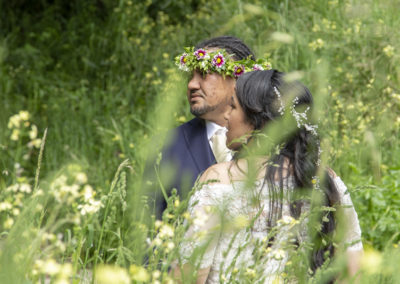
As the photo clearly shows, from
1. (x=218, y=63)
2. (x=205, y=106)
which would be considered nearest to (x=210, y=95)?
(x=205, y=106)

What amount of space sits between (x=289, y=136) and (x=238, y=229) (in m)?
0.82

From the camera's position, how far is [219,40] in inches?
133

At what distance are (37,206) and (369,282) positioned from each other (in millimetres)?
743

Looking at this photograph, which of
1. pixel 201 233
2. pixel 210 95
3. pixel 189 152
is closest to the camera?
pixel 201 233

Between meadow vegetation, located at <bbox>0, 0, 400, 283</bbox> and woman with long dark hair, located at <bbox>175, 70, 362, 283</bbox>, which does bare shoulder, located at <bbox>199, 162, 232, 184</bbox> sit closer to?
woman with long dark hair, located at <bbox>175, 70, 362, 283</bbox>

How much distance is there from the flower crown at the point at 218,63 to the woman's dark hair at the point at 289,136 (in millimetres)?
1032

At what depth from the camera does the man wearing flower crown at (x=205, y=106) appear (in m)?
2.93

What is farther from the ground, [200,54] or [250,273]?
[200,54]

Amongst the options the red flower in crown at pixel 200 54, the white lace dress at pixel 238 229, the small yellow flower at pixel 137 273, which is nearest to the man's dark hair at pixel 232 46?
the red flower in crown at pixel 200 54

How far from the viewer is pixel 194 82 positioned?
315cm

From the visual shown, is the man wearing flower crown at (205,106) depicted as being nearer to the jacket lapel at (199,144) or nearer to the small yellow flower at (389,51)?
the jacket lapel at (199,144)

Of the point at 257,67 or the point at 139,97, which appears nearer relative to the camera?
the point at 257,67

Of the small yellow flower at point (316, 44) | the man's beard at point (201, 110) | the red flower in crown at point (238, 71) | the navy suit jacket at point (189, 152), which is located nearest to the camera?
the navy suit jacket at point (189, 152)

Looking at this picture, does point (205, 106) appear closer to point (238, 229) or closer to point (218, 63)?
point (218, 63)
